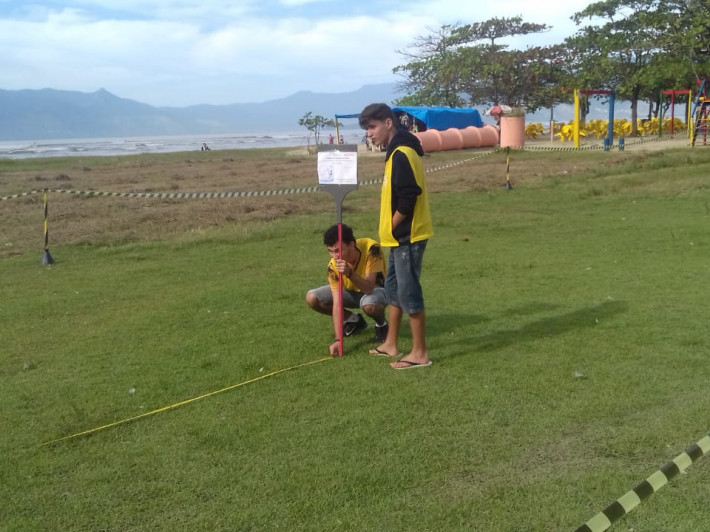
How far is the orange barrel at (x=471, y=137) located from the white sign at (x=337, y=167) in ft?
106

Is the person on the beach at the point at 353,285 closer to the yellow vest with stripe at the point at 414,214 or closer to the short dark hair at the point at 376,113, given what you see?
the yellow vest with stripe at the point at 414,214

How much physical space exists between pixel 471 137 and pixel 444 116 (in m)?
3.42

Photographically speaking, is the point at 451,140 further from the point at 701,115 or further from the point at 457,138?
the point at 701,115

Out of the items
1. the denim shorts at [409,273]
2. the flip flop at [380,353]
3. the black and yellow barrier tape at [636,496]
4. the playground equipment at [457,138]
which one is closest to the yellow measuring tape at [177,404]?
the flip flop at [380,353]

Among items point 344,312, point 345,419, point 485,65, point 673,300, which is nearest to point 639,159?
point 673,300

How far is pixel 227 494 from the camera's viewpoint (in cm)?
353

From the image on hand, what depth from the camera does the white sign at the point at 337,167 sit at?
5.70 meters

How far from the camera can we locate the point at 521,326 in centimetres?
626

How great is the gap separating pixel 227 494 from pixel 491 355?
103 inches

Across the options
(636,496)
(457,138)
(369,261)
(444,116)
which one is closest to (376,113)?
(369,261)

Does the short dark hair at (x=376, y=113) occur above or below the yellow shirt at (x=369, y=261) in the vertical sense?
above

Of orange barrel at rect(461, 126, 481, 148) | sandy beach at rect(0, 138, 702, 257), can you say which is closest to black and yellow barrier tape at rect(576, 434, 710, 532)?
sandy beach at rect(0, 138, 702, 257)

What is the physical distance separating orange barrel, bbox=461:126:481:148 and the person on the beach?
3222 centimetres

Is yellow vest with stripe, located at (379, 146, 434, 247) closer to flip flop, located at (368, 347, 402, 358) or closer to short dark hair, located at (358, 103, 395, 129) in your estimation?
short dark hair, located at (358, 103, 395, 129)
